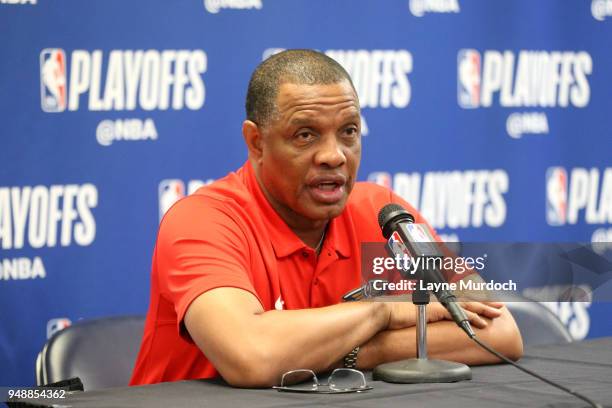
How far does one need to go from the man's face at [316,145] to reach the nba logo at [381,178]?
48.7 inches

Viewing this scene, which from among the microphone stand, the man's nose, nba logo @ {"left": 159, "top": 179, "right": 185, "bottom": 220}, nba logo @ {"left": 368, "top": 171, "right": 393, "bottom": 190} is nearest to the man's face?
the man's nose

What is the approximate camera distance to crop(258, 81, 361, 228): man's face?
2473 mm

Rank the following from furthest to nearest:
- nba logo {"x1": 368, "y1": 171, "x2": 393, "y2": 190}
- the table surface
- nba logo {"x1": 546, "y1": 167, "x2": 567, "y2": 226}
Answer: nba logo {"x1": 546, "y1": 167, "x2": 567, "y2": 226}, nba logo {"x1": 368, "y1": 171, "x2": 393, "y2": 190}, the table surface

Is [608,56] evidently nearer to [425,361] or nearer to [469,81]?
[469,81]

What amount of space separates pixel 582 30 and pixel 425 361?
2.66 m

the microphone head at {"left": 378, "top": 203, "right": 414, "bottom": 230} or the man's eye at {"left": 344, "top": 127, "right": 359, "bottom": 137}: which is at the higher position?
the man's eye at {"left": 344, "top": 127, "right": 359, "bottom": 137}

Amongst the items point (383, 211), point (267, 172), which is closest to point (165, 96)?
point (267, 172)

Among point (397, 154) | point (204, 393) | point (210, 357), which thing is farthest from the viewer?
point (397, 154)

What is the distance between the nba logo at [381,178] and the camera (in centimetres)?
377

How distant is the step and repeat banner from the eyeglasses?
4.68ft

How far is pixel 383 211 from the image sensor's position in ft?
6.70

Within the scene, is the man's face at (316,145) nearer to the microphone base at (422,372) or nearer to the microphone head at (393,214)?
the microphone head at (393,214)

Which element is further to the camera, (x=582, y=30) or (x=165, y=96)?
(x=582, y=30)

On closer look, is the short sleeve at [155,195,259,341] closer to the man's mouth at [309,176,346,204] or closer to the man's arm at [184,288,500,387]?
the man's arm at [184,288,500,387]
